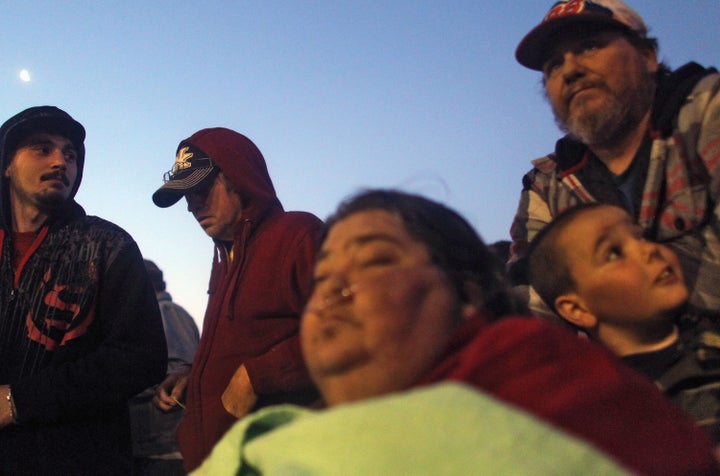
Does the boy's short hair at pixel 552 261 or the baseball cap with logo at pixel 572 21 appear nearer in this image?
the boy's short hair at pixel 552 261

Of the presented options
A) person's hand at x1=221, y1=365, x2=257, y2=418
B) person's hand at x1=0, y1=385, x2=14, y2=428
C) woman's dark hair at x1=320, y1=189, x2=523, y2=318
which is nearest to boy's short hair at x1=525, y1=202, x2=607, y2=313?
woman's dark hair at x1=320, y1=189, x2=523, y2=318

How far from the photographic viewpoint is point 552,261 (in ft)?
7.06

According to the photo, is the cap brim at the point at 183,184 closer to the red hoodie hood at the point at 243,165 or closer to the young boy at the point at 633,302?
the red hoodie hood at the point at 243,165

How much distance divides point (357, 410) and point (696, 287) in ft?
4.75

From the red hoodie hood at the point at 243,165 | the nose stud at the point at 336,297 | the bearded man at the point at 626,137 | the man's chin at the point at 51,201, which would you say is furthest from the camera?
the man's chin at the point at 51,201

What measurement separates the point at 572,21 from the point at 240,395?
1880mm

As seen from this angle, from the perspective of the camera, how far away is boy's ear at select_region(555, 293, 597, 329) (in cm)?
205

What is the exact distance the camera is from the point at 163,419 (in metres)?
4.66

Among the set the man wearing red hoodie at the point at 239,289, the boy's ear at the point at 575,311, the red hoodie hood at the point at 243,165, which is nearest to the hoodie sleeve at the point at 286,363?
the man wearing red hoodie at the point at 239,289

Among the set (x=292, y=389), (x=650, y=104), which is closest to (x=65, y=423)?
(x=292, y=389)

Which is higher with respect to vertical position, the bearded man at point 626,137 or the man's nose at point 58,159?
the man's nose at point 58,159

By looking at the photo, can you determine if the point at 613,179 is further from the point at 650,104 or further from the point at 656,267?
the point at 656,267

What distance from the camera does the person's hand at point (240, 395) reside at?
7.76 ft

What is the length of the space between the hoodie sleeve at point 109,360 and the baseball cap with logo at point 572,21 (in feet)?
6.35
